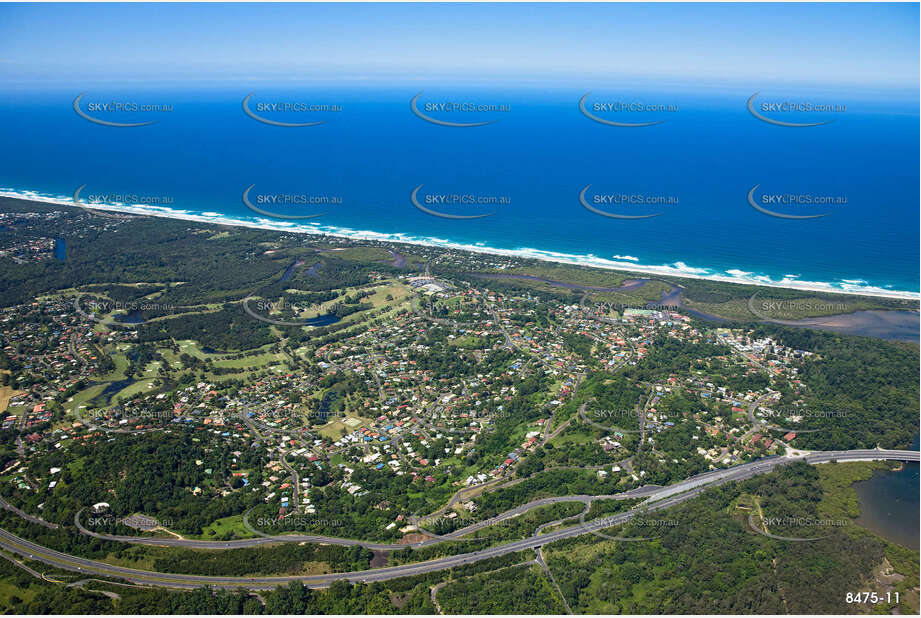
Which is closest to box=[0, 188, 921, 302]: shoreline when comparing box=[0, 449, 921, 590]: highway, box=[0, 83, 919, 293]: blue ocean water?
box=[0, 83, 919, 293]: blue ocean water

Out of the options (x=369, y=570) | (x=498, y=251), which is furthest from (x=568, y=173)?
(x=369, y=570)

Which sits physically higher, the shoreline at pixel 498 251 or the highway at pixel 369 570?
the shoreline at pixel 498 251

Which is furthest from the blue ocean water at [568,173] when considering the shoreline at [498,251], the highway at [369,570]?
the highway at [369,570]

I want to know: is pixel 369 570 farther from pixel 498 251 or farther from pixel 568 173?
pixel 568 173

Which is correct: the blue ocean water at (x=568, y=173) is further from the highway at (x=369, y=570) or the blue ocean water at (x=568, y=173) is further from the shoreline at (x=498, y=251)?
the highway at (x=369, y=570)

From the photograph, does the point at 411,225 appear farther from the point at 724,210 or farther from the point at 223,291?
the point at 724,210

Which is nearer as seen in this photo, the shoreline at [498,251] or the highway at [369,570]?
the highway at [369,570]
